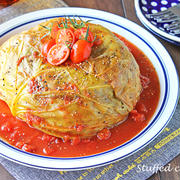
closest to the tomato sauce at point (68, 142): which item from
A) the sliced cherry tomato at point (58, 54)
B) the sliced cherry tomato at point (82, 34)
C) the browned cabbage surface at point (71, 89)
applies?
the browned cabbage surface at point (71, 89)

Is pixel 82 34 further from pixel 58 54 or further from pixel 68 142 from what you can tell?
pixel 68 142

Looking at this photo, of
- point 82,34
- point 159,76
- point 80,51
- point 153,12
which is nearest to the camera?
point 80,51

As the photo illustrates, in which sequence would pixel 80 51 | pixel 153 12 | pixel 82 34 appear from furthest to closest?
1. pixel 153 12
2. pixel 82 34
3. pixel 80 51

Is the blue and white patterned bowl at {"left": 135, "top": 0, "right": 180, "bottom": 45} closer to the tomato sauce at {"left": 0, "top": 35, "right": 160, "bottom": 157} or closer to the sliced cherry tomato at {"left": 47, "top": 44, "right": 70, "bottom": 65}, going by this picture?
the tomato sauce at {"left": 0, "top": 35, "right": 160, "bottom": 157}

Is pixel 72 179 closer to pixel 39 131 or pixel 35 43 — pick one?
pixel 39 131

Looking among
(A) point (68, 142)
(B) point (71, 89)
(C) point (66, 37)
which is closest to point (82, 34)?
(C) point (66, 37)

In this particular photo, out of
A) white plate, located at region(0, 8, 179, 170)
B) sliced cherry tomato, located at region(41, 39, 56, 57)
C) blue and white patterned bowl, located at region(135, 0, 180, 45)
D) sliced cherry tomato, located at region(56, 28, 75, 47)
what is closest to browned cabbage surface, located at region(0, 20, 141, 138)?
sliced cherry tomato, located at region(41, 39, 56, 57)
